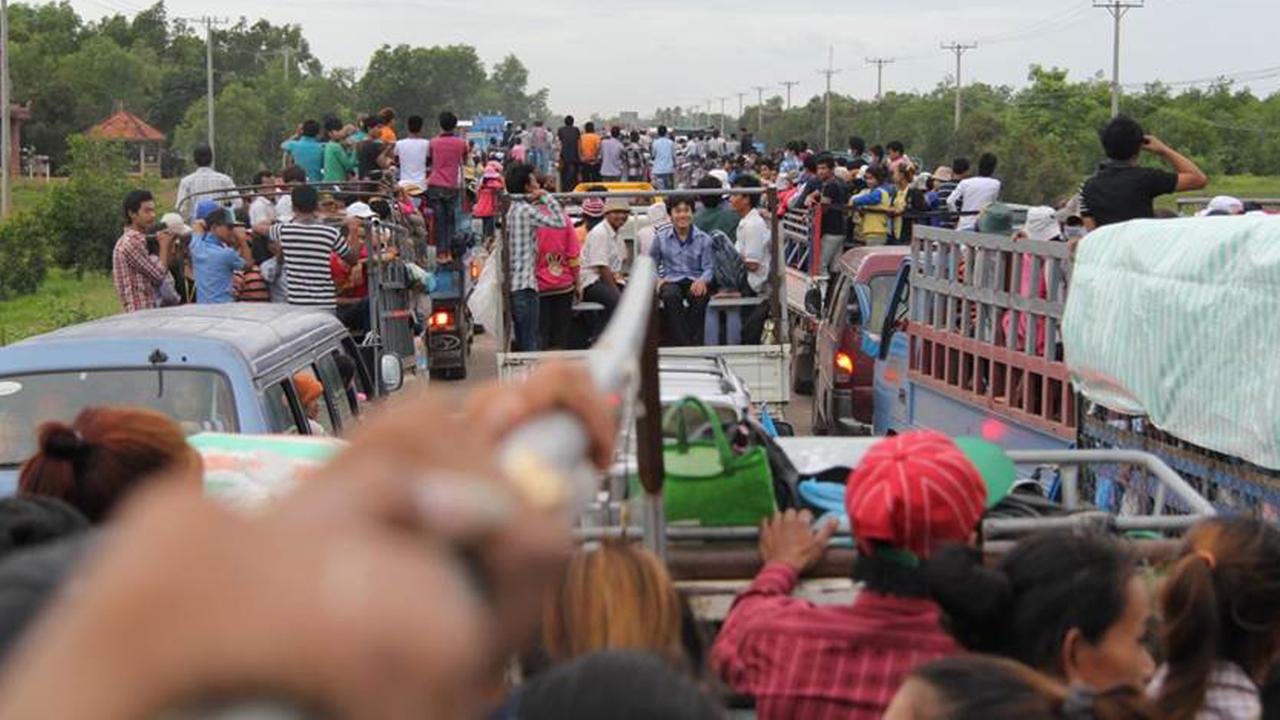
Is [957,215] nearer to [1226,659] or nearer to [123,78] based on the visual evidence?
[1226,659]

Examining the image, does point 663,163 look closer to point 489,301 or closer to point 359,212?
point 359,212

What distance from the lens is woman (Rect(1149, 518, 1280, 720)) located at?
3.51m

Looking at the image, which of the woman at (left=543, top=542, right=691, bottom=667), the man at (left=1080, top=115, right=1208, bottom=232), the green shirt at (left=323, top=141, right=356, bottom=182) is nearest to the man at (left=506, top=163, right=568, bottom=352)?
the man at (left=1080, top=115, right=1208, bottom=232)

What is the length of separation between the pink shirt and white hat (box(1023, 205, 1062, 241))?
11125 mm

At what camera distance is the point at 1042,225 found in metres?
13.0

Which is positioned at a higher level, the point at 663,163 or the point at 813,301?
the point at 663,163

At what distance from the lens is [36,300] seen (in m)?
34.1

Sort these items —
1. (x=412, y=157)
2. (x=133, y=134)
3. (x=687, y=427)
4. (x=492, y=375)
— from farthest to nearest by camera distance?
(x=133, y=134) < (x=412, y=157) < (x=492, y=375) < (x=687, y=427)

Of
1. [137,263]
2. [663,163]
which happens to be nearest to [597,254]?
[137,263]

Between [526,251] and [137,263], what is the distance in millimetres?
2841

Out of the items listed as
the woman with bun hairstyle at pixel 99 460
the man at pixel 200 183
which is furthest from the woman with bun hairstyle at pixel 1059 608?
the man at pixel 200 183

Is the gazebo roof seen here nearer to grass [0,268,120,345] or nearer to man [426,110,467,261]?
grass [0,268,120,345]

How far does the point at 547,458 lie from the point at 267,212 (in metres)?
15.7

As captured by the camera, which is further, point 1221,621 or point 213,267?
point 213,267
